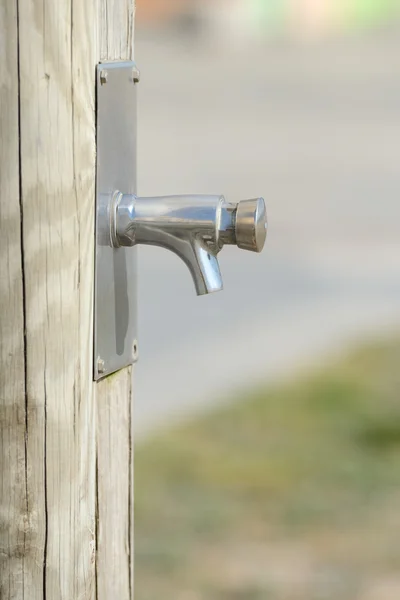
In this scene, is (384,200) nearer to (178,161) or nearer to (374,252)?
(374,252)

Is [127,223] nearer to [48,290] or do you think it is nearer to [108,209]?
[108,209]

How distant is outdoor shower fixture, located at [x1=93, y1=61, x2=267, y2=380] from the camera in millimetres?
1097

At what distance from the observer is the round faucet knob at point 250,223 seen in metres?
1.09

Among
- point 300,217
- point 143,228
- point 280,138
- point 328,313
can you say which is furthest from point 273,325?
point 143,228

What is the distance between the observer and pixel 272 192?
345 inches

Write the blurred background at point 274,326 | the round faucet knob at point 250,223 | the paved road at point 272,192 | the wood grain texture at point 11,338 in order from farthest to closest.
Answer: the paved road at point 272,192 < the blurred background at point 274,326 < the round faucet knob at point 250,223 < the wood grain texture at point 11,338

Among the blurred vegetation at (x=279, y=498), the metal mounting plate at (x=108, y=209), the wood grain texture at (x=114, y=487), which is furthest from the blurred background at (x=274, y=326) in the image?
the metal mounting plate at (x=108, y=209)

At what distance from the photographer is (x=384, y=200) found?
868 centimetres

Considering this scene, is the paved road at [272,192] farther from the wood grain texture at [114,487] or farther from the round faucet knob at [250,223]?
the round faucet knob at [250,223]

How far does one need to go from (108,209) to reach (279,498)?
3251mm

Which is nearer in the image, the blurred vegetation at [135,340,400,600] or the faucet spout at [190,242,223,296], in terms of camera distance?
the faucet spout at [190,242,223,296]

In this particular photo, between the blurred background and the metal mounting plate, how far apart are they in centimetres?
235

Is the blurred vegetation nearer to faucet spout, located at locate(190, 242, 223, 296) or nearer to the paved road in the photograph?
the paved road

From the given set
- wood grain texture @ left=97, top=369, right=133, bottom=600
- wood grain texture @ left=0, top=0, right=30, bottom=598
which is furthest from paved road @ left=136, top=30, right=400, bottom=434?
wood grain texture @ left=0, top=0, right=30, bottom=598
